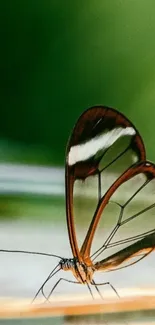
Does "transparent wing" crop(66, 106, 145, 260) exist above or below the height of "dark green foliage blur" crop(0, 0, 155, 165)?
below

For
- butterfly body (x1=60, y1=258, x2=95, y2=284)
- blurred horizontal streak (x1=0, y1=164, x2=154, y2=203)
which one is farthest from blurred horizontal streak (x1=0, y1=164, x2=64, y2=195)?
butterfly body (x1=60, y1=258, x2=95, y2=284)

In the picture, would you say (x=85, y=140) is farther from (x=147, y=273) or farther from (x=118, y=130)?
(x=147, y=273)

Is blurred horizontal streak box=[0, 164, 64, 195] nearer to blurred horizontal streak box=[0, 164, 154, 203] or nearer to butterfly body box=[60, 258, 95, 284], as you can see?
blurred horizontal streak box=[0, 164, 154, 203]

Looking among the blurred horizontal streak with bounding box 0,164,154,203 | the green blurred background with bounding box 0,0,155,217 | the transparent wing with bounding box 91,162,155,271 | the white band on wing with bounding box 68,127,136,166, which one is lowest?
the transparent wing with bounding box 91,162,155,271

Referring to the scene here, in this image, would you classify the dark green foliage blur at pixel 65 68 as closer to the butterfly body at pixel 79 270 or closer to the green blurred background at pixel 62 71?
the green blurred background at pixel 62 71

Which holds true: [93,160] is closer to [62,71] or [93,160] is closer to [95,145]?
[95,145]

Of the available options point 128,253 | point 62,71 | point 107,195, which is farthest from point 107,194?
point 62,71
